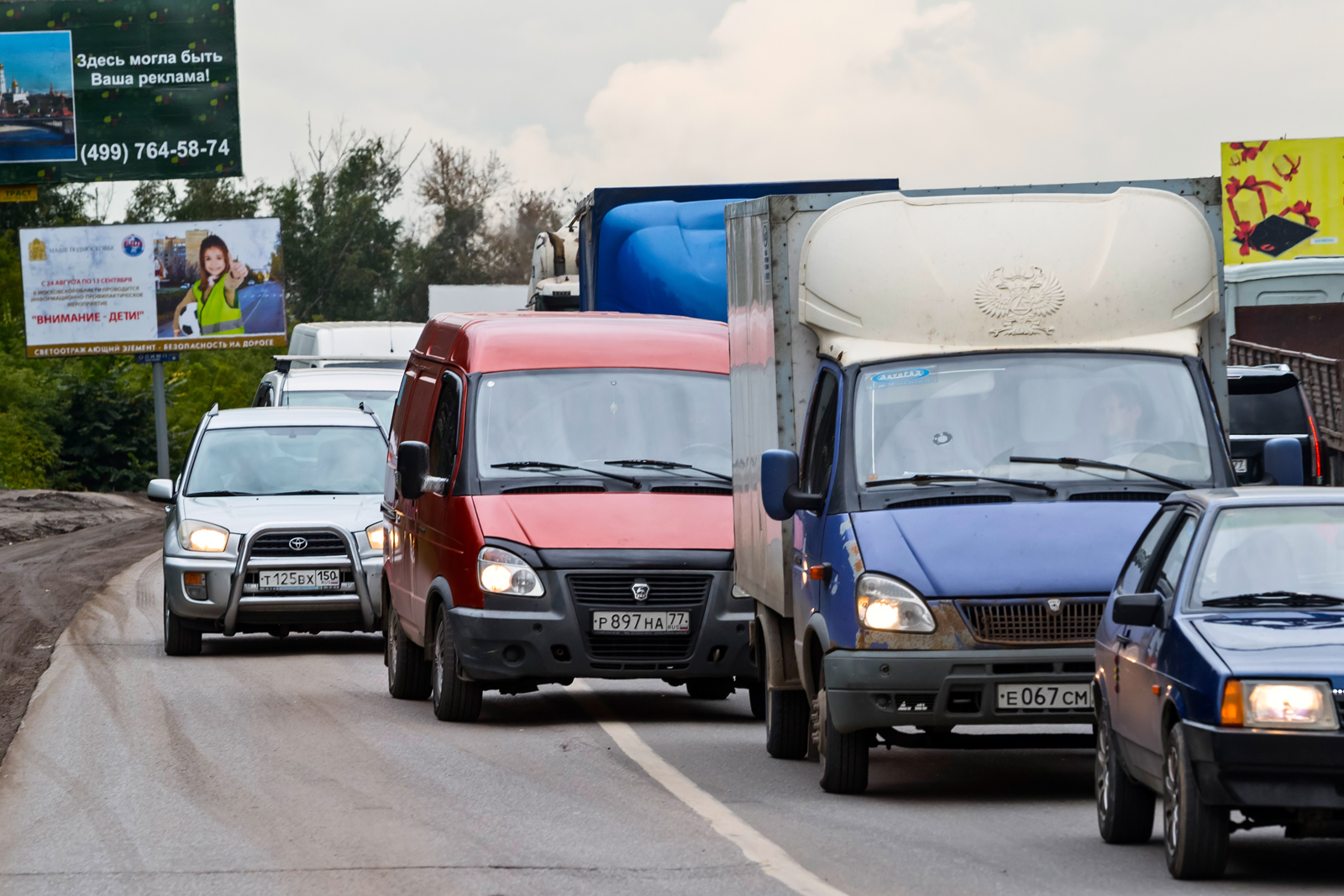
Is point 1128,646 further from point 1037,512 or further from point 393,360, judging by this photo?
point 393,360

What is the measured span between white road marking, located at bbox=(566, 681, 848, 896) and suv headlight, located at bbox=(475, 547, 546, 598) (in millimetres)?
907

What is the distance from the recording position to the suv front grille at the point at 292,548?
16.9 m

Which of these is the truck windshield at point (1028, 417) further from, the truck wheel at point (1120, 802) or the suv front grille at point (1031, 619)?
the truck wheel at point (1120, 802)

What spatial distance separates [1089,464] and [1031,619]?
0.92 meters

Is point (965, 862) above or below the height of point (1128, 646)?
below

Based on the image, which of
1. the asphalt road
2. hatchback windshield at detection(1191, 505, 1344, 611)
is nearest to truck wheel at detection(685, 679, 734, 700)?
the asphalt road

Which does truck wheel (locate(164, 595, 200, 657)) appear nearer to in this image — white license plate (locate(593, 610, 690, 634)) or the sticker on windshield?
A: white license plate (locate(593, 610, 690, 634))

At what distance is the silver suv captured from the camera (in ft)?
54.9

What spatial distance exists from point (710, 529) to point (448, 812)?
3.60 meters

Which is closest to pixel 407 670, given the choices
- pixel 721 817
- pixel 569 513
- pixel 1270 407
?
pixel 569 513

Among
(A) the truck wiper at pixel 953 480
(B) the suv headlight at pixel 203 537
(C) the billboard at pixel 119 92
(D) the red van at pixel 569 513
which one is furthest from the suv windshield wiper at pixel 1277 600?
(C) the billboard at pixel 119 92

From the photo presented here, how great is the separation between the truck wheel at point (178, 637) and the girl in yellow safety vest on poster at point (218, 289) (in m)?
35.8

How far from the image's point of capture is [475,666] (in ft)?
39.4

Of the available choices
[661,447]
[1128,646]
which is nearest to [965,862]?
[1128,646]
